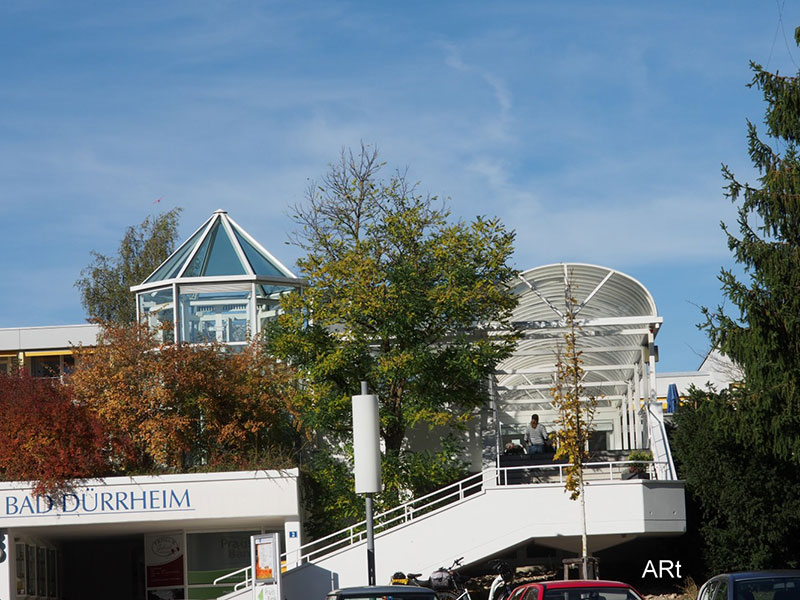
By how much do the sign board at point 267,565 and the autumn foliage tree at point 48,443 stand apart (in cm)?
639

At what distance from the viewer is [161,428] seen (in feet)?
82.7

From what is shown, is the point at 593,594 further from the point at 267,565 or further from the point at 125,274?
the point at 125,274

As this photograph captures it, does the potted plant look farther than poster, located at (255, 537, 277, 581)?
Yes

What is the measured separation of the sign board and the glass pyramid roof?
35.7 ft

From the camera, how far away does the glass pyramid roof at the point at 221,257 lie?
1174 inches

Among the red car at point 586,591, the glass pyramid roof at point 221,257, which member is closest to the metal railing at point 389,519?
the glass pyramid roof at point 221,257

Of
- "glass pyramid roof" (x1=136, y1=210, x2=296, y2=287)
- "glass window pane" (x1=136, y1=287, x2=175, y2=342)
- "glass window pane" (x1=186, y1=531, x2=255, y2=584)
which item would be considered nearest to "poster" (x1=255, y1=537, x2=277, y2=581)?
"glass window pane" (x1=186, y1=531, x2=255, y2=584)

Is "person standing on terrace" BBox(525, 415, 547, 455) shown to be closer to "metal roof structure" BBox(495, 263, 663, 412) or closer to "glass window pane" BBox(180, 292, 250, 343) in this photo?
"metal roof structure" BBox(495, 263, 663, 412)

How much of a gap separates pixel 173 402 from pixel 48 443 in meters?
2.96

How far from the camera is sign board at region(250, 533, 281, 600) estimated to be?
1966 cm

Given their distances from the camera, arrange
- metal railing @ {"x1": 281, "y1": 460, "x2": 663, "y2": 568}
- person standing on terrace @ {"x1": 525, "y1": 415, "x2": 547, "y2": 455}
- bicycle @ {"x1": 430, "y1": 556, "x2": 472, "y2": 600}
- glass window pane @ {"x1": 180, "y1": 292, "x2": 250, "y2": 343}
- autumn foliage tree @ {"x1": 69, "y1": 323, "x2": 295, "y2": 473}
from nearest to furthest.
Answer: bicycle @ {"x1": 430, "y1": 556, "x2": 472, "y2": 600} → metal railing @ {"x1": 281, "y1": 460, "x2": 663, "y2": 568} → autumn foliage tree @ {"x1": 69, "y1": 323, "x2": 295, "y2": 473} → person standing on terrace @ {"x1": 525, "y1": 415, "x2": 547, "y2": 455} → glass window pane @ {"x1": 180, "y1": 292, "x2": 250, "y2": 343}

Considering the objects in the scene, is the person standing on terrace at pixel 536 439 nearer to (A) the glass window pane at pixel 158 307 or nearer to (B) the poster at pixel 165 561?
(B) the poster at pixel 165 561

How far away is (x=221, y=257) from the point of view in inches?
1191

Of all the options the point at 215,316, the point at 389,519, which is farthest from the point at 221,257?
the point at 389,519
